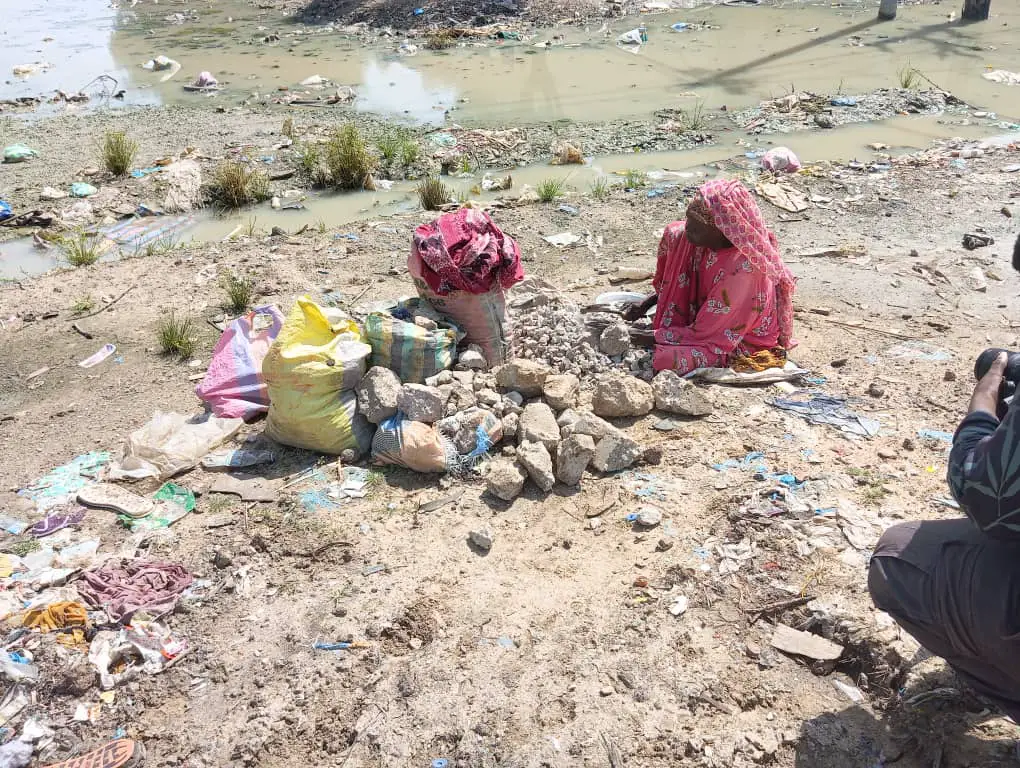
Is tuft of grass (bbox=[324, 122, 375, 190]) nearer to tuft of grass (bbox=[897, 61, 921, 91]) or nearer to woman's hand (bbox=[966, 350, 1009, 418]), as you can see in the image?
woman's hand (bbox=[966, 350, 1009, 418])

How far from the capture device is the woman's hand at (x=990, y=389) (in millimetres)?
1790

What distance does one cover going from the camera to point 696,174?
6.67 meters

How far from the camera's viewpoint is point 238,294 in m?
4.64

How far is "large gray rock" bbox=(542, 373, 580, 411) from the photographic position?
3.39m

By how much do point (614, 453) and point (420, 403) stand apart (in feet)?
2.74

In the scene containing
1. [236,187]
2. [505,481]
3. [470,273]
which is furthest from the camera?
[236,187]

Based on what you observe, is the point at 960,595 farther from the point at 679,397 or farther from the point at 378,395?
the point at 378,395

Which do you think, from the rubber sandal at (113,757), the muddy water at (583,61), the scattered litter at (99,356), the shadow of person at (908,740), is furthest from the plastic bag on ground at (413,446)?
the muddy water at (583,61)

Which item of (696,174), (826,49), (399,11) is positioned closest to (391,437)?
(696,174)

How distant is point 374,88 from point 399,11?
4168 millimetres

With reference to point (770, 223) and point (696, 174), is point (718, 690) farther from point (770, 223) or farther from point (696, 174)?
point (696, 174)

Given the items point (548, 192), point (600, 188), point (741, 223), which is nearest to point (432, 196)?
point (548, 192)

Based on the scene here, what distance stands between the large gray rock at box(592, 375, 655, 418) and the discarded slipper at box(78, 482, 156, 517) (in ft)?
6.30

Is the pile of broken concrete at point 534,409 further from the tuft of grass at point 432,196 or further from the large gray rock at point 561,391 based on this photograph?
the tuft of grass at point 432,196
